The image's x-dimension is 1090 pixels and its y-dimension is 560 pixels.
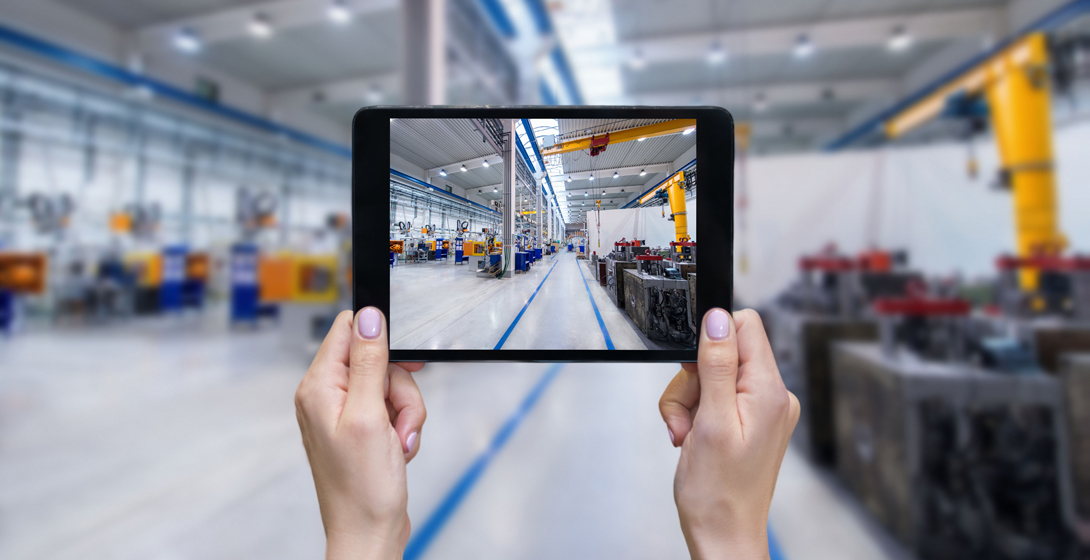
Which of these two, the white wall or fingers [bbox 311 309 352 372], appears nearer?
fingers [bbox 311 309 352 372]

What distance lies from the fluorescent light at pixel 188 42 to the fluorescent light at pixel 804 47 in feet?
18.3

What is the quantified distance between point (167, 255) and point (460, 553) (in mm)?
6866

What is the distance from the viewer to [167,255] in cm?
529

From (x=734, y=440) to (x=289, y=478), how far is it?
2.68 m

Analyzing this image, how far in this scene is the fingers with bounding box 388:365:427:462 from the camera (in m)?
Result: 0.79

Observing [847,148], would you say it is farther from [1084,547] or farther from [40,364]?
[40,364]

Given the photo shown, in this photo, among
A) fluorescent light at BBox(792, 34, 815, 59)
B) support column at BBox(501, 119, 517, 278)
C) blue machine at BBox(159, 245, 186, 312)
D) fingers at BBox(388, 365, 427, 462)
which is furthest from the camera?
blue machine at BBox(159, 245, 186, 312)

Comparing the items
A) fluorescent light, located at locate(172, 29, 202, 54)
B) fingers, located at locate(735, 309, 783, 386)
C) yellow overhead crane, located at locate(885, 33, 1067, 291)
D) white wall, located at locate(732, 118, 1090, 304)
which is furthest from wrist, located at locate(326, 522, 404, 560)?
fluorescent light, located at locate(172, 29, 202, 54)

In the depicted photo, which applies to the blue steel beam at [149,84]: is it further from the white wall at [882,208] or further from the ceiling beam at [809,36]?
the white wall at [882,208]

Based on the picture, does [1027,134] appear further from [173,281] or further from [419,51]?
[173,281]

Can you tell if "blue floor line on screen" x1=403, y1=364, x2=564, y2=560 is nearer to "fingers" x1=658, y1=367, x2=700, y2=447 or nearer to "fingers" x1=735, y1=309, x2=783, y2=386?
"fingers" x1=658, y1=367, x2=700, y2=447

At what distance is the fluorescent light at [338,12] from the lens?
2.92 meters

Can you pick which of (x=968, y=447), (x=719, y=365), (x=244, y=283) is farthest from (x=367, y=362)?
(x=244, y=283)

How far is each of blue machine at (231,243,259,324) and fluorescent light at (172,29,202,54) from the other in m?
2.18
